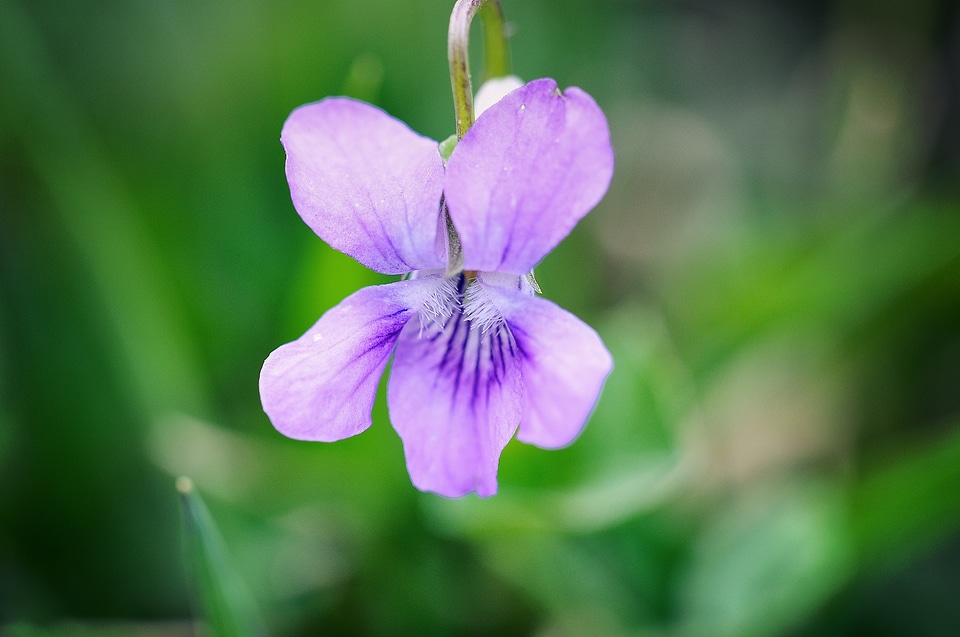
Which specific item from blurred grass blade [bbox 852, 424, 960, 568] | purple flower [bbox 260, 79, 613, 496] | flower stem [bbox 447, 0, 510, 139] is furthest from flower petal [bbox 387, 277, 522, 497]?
blurred grass blade [bbox 852, 424, 960, 568]

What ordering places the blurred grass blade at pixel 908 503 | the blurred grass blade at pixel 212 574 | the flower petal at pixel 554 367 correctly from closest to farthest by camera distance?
the flower petal at pixel 554 367 < the blurred grass blade at pixel 212 574 < the blurred grass blade at pixel 908 503

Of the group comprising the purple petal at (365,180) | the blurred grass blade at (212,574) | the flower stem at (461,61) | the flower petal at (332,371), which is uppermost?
the flower stem at (461,61)

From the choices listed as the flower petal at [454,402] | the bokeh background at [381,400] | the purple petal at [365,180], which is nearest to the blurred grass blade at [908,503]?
the bokeh background at [381,400]

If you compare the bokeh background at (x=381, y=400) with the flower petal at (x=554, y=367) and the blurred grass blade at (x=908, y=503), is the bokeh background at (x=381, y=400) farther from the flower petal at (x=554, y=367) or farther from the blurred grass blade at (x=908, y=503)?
the flower petal at (x=554, y=367)

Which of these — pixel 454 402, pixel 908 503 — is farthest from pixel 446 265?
pixel 908 503

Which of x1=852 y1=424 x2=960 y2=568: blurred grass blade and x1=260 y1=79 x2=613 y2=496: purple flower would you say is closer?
x1=260 y1=79 x2=613 y2=496: purple flower

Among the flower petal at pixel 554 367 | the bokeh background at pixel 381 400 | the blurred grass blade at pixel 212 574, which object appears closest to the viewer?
the flower petal at pixel 554 367

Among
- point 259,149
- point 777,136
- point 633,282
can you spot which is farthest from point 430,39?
point 777,136

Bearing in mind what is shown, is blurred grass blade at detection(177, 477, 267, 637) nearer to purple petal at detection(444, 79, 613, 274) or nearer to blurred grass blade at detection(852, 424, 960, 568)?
purple petal at detection(444, 79, 613, 274)

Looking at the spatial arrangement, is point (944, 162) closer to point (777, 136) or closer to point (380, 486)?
point (777, 136)
